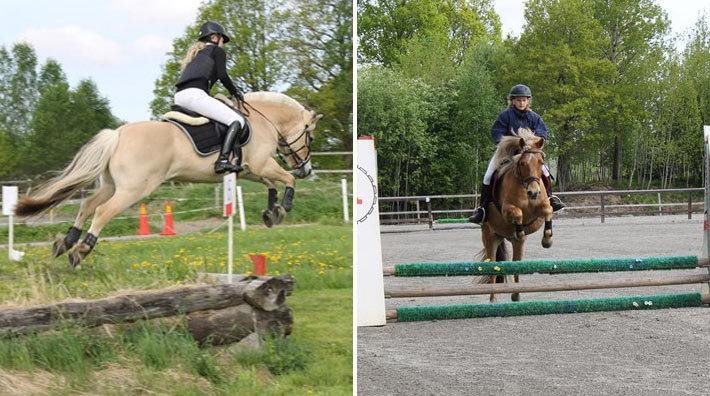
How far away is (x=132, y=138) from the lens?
2344 mm

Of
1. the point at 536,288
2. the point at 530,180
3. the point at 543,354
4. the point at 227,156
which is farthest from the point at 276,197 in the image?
the point at 536,288

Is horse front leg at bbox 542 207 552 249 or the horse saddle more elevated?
the horse saddle

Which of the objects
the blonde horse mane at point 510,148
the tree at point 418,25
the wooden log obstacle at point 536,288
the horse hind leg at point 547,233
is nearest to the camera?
the wooden log obstacle at point 536,288

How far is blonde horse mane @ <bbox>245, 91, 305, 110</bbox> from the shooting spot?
238cm

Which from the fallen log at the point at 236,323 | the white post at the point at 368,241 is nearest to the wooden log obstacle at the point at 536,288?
the white post at the point at 368,241

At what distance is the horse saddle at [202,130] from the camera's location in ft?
8.18

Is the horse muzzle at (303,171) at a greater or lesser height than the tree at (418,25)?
lesser

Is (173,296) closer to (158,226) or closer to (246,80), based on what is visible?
(158,226)

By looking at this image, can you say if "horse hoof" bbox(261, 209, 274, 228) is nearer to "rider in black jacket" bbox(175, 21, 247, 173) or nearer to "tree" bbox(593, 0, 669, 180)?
"rider in black jacket" bbox(175, 21, 247, 173)

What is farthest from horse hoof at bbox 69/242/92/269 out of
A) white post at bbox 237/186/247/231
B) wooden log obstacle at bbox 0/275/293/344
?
white post at bbox 237/186/247/231

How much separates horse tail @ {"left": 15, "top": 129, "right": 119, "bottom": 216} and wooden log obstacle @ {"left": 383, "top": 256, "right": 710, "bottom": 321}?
3.22 meters

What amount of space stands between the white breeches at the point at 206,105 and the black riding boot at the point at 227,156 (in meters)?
0.02

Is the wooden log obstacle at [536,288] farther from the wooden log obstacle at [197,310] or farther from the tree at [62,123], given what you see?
the tree at [62,123]

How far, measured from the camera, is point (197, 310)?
259 cm
